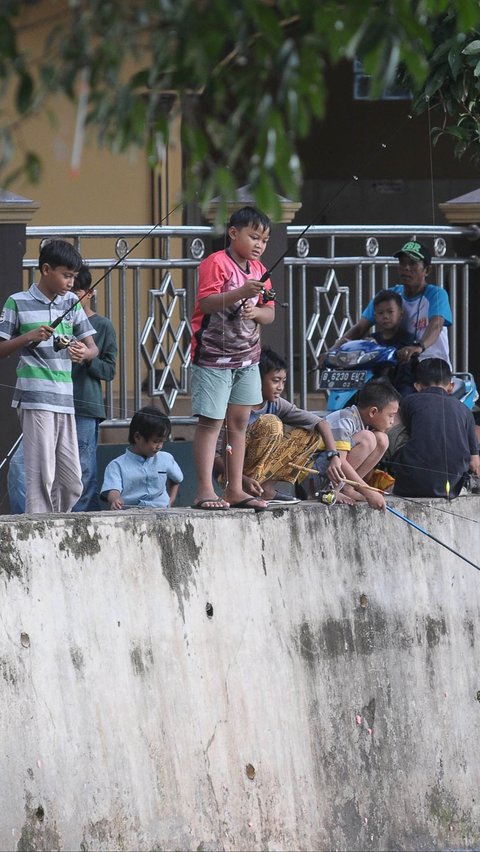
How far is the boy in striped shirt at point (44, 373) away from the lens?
6.69 m

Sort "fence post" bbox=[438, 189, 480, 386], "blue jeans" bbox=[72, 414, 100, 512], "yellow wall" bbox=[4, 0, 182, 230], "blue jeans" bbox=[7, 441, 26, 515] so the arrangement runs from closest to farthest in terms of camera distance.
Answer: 1. "blue jeans" bbox=[7, 441, 26, 515]
2. "blue jeans" bbox=[72, 414, 100, 512]
3. "fence post" bbox=[438, 189, 480, 386]
4. "yellow wall" bbox=[4, 0, 182, 230]

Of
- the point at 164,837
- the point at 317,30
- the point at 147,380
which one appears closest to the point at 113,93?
the point at 317,30

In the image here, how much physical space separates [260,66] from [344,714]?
347cm

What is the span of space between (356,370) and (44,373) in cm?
221

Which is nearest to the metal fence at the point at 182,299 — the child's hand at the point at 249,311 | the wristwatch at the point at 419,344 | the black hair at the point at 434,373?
the wristwatch at the point at 419,344

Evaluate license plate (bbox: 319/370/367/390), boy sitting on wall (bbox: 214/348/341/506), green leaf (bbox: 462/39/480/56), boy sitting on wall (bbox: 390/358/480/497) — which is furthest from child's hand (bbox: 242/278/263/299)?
license plate (bbox: 319/370/367/390)

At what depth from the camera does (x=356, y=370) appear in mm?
8414

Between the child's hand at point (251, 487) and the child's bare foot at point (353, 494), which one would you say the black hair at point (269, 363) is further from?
the child's bare foot at point (353, 494)

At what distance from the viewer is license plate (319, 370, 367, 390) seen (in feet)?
27.4

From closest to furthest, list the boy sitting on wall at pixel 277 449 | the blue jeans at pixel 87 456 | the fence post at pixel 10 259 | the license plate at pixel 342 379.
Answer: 1. the boy sitting on wall at pixel 277 449
2. the blue jeans at pixel 87 456
3. the fence post at pixel 10 259
4. the license plate at pixel 342 379

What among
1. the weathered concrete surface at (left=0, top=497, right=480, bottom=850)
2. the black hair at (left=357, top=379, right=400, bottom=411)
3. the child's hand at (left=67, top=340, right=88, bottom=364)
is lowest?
the weathered concrete surface at (left=0, top=497, right=480, bottom=850)

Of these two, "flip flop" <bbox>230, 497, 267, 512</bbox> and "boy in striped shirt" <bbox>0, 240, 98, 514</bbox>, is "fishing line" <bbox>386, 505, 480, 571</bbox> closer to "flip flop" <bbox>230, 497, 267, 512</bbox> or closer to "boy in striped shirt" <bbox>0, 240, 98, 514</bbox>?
"flip flop" <bbox>230, 497, 267, 512</bbox>

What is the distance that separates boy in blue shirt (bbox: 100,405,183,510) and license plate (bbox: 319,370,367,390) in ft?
5.03

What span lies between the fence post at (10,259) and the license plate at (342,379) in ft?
5.26
